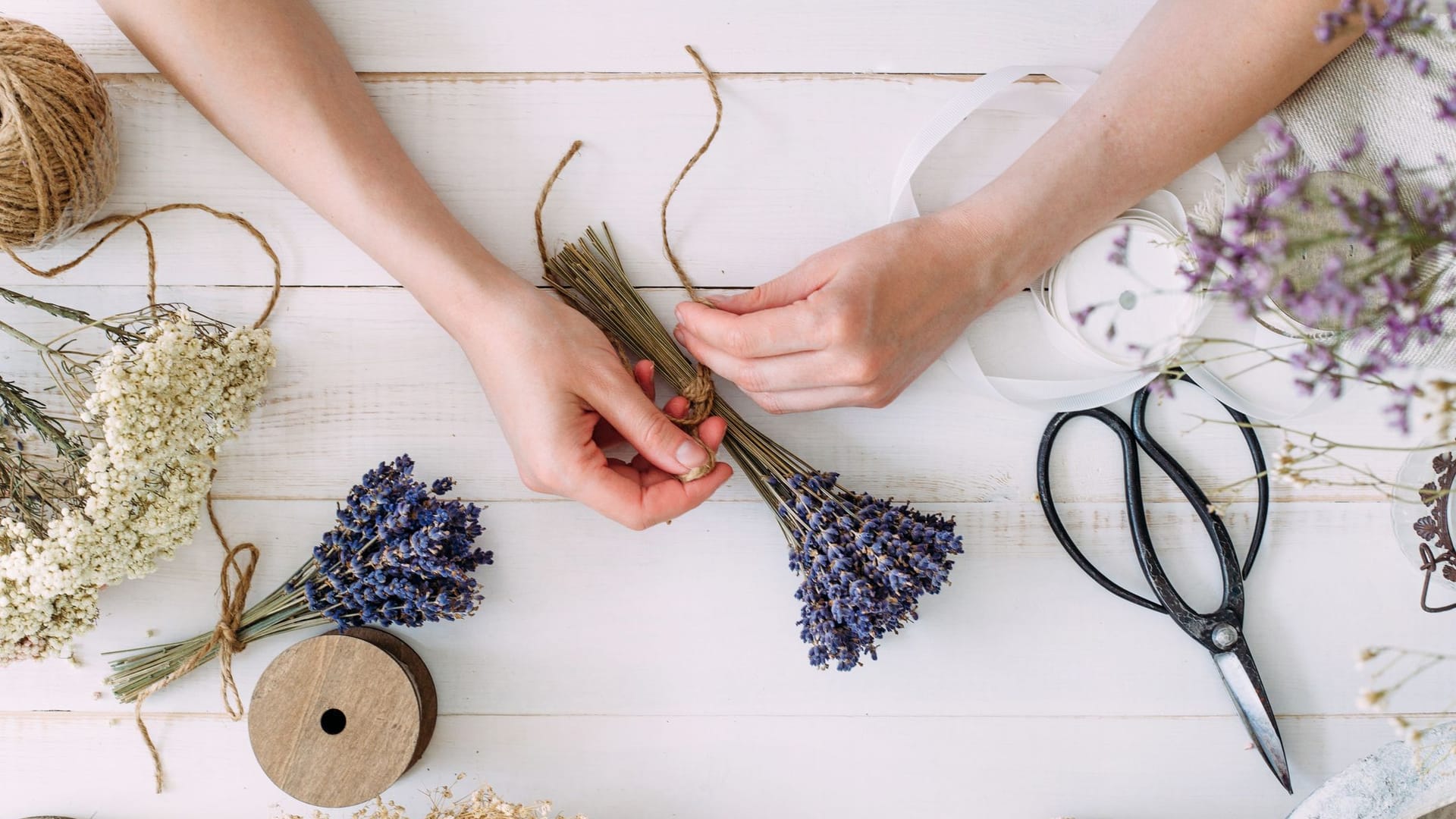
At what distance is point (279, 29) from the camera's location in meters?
1.00

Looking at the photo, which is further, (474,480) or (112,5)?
(474,480)

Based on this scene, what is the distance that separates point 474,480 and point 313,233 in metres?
0.36

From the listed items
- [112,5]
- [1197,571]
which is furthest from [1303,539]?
[112,5]

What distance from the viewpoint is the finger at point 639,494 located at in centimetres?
96

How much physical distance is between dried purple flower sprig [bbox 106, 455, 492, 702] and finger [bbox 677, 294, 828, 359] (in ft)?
1.14

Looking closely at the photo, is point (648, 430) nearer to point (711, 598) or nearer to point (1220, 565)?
point (711, 598)

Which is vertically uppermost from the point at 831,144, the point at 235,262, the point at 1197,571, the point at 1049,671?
the point at 831,144

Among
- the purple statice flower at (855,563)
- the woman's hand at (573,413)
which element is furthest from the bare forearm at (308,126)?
the purple statice flower at (855,563)

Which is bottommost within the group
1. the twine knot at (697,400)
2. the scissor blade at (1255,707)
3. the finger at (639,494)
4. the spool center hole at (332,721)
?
the spool center hole at (332,721)

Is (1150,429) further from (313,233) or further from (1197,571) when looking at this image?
(313,233)

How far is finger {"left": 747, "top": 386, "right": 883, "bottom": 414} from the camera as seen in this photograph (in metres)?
0.99

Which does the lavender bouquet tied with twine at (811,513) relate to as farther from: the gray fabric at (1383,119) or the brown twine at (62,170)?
the gray fabric at (1383,119)

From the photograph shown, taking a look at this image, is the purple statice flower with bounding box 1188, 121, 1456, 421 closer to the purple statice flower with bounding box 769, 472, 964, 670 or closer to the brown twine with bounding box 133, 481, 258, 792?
the purple statice flower with bounding box 769, 472, 964, 670

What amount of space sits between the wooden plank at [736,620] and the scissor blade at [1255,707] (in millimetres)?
34
